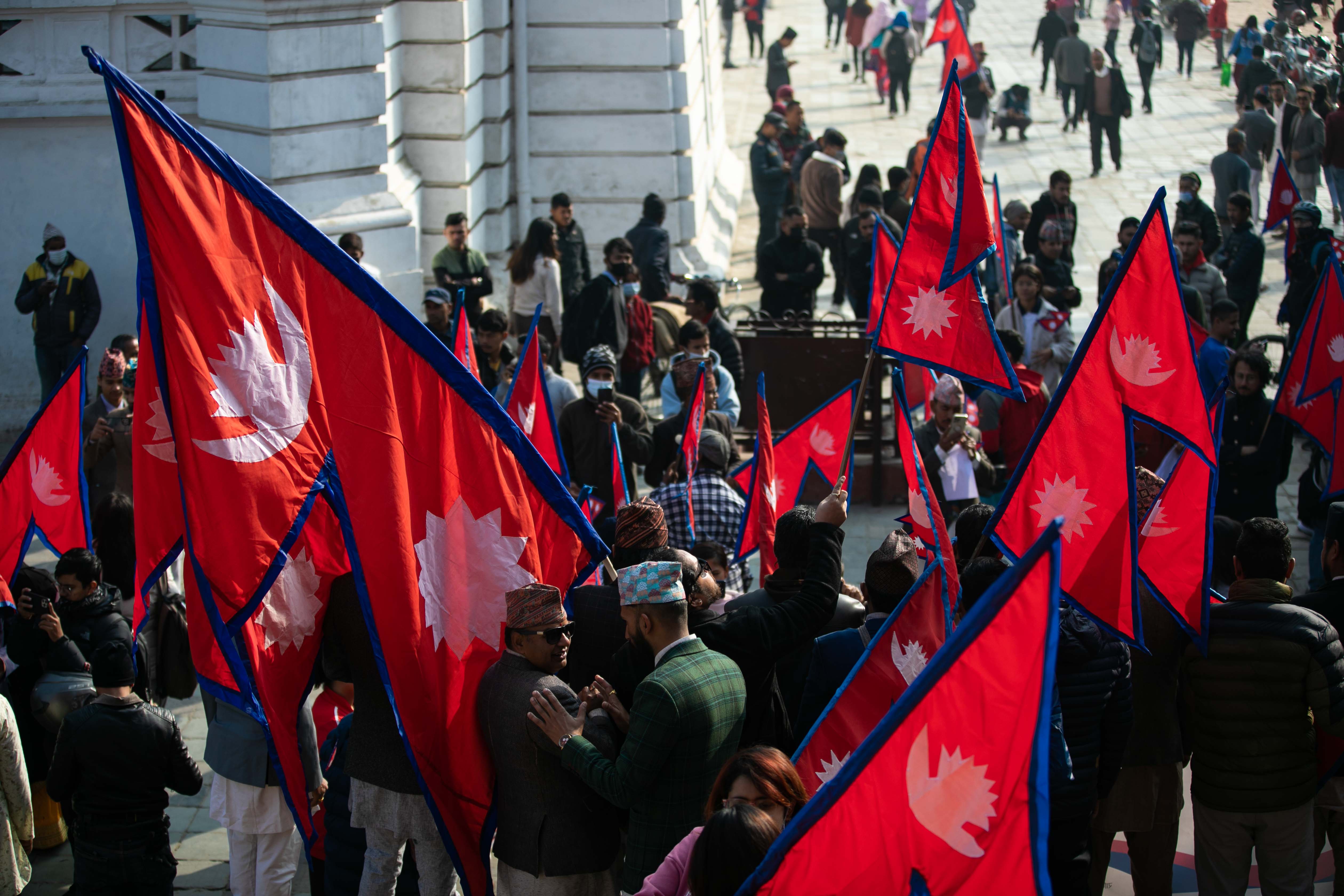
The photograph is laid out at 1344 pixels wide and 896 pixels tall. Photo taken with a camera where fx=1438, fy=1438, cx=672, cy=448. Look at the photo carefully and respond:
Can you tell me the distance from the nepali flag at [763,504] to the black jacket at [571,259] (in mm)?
6606

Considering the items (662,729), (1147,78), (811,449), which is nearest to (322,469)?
(662,729)

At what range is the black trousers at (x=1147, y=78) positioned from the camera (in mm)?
25781

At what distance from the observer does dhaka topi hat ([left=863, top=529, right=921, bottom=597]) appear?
5113 mm

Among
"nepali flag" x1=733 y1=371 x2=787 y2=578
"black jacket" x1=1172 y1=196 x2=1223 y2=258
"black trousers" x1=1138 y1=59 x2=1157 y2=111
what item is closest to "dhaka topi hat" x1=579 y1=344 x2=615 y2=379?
"nepali flag" x1=733 y1=371 x2=787 y2=578

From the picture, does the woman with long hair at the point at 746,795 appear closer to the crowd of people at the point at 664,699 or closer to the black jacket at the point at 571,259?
the crowd of people at the point at 664,699

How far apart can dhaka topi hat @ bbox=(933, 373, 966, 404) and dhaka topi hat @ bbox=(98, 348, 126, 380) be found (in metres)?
4.89

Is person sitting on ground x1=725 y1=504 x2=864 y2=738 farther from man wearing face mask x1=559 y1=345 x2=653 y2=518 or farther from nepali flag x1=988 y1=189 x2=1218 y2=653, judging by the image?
man wearing face mask x1=559 y1=345 x2=653 y2=518

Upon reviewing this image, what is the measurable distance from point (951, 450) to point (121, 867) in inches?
209

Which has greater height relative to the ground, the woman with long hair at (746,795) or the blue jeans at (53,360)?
the blue jeans at (53,360)

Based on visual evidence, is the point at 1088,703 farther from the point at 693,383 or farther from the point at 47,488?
the point at 693,383

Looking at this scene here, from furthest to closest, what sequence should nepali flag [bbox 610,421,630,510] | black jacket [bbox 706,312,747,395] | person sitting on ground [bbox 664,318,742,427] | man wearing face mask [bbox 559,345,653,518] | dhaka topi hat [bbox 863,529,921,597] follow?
black jacket [bbox 706,312,747,395] → person sitting on ground [bbox 664,318,742,427] → man wearing face mask [bbox 559,345,653,518] → nepali flag [bbox 610,421,630,510] → dhaka topi hat [bbox 863,529,921,597]

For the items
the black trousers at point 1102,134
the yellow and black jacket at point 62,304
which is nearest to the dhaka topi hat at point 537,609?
the yellow and black jacket at point 62,304

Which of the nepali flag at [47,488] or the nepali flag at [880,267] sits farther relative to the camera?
the nepali flag at [880,267]

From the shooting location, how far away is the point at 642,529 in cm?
542
